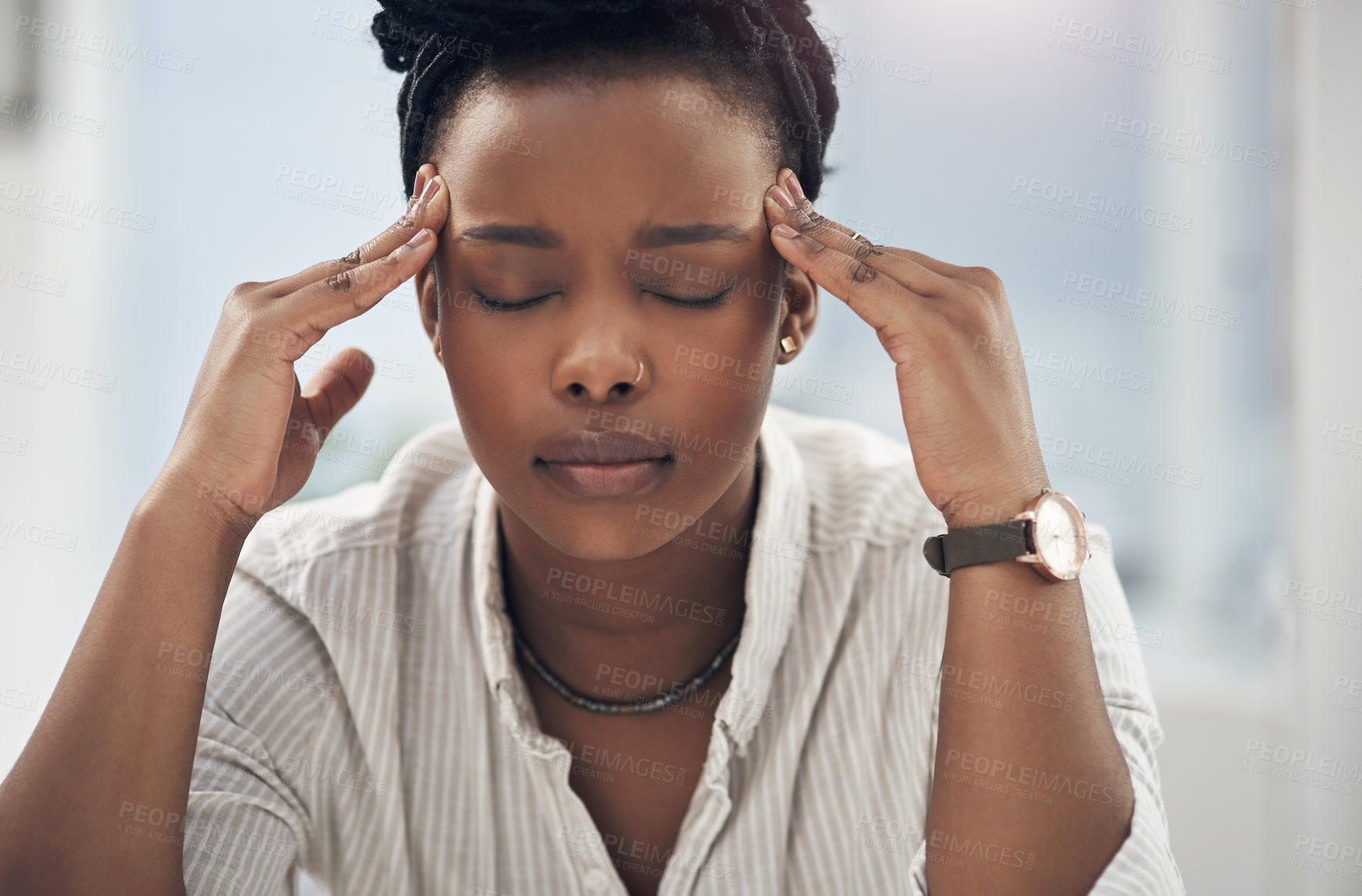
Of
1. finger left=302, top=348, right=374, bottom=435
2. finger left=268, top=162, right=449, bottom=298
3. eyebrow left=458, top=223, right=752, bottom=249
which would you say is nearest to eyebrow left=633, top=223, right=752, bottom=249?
eyebrow left=458, top=223, right=752, bottom=249

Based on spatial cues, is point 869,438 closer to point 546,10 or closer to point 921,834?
point 921,834

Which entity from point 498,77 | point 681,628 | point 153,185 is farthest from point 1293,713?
point 153,185

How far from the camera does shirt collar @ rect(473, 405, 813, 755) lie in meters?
1.30

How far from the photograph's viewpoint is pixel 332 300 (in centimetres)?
120

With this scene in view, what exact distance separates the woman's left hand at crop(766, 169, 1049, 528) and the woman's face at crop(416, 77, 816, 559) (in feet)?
0.19

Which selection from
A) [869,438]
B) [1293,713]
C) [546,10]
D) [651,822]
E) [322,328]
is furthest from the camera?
[1293,713]

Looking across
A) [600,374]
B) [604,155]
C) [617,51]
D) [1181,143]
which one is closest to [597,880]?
[600,374]

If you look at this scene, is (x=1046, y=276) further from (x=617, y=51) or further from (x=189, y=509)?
(x=189, y=509)

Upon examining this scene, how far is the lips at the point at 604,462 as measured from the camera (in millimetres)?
1124

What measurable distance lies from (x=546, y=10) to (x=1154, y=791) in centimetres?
106

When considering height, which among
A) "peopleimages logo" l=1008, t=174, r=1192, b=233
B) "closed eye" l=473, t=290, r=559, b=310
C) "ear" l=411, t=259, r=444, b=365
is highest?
"peopleimages logo" l=1008, t=174, r=1192, b=233

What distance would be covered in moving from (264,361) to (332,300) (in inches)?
4.0

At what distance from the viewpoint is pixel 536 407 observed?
112 centimetres

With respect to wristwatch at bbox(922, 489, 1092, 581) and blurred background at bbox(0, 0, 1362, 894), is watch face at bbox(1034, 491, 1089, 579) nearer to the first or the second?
wristwatch at bbox(922, 489, 1092, 581)
